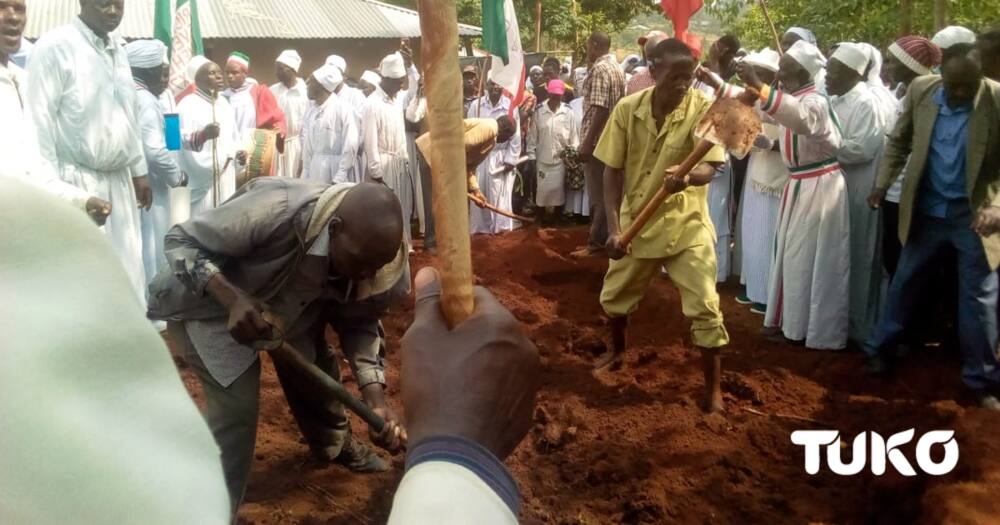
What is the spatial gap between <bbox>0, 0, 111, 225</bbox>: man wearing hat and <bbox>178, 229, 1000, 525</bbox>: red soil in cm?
139

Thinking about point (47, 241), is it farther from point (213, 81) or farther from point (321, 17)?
point (321, 17)

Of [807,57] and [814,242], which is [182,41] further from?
[814,242]

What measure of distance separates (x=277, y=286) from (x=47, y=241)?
88.4 inches

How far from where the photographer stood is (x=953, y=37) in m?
4.84

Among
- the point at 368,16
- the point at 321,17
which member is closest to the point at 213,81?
the point at 321,17

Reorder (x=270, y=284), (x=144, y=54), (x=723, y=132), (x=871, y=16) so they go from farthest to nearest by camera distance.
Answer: (x=871, y=16) → (x=144, y=54) → (x=723, y=132) → (x=270, y=284)

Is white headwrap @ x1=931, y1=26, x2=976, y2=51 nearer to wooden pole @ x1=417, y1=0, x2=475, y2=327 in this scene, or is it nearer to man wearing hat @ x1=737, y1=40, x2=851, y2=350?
man wearing hat @ x1=737, y1=40, x2=851, y2=350

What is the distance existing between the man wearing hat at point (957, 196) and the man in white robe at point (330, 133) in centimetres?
501

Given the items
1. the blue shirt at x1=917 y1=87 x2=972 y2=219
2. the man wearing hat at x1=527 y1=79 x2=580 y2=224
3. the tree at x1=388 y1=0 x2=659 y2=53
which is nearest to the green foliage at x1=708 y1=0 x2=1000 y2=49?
the man wearing hat at x1=527 y1=79 x2=580 y2=224

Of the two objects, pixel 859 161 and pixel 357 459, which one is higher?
pixel 859 161

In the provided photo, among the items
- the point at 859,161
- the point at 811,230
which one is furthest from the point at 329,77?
the point at 859,161

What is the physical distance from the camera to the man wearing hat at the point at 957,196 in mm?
4230

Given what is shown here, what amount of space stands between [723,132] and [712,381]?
1374 mm

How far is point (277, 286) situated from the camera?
2922mm
